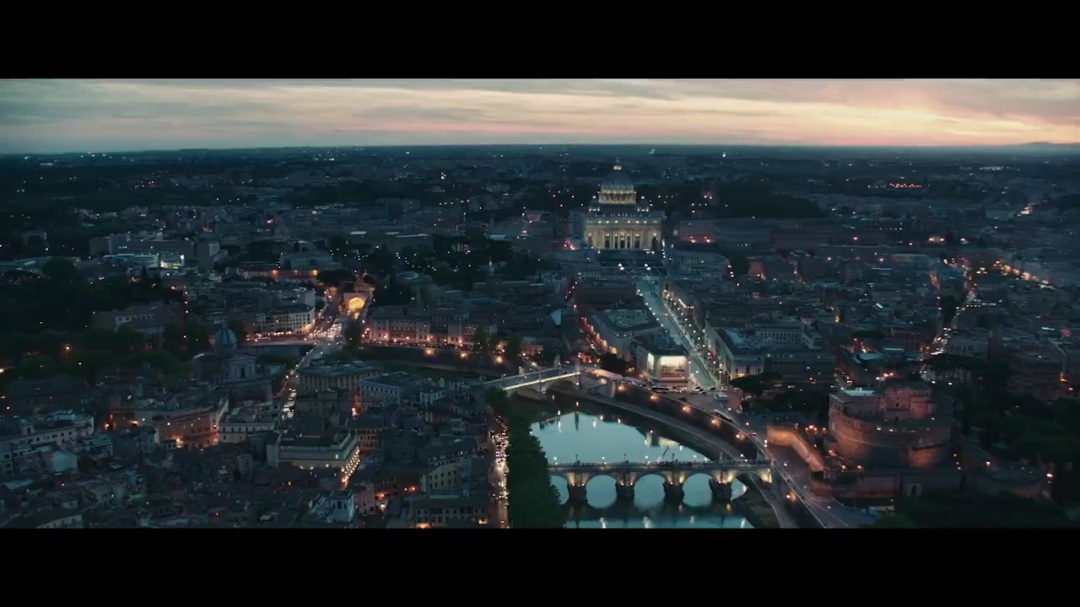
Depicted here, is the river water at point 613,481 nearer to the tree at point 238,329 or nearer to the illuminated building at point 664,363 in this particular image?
the illuminated building at point 664,363

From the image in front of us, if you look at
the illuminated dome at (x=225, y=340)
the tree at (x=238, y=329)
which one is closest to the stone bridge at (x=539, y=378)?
the illuminated dome at (x=225, y=340)

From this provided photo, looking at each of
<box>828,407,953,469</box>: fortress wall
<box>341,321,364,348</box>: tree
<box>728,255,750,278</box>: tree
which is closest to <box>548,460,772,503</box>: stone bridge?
<box>828,407,953,469</box>: fortress wall

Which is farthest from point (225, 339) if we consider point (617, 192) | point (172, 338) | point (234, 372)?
point (617, 192)

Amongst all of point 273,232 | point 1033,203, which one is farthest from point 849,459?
point 273,232

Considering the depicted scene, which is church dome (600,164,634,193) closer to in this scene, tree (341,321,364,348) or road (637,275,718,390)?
road (637,275,718,390)
